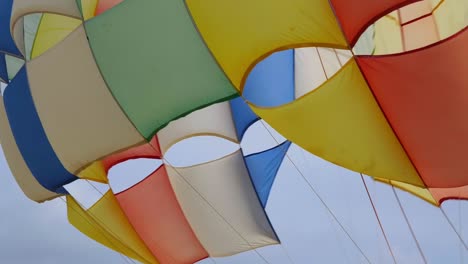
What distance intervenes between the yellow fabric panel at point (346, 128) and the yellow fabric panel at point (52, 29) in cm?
407

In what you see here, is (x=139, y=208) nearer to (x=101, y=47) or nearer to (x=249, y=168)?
(x=249, y=168)

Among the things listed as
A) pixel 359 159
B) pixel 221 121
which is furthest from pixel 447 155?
pixel 221 121

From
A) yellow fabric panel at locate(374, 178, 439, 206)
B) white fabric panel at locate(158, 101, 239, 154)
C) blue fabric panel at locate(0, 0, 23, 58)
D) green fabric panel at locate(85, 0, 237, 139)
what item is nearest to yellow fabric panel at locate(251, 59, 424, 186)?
green fabric panel at locate(85, 0, 237, 139)

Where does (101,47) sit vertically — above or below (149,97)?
above

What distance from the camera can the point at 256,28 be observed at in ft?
19.4

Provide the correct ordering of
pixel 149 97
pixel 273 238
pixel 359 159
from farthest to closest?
1. pixel 273 238
2. pixel 149 97
3. pixel 359 159

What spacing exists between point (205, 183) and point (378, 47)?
3241 mm

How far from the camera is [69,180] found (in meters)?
8.29

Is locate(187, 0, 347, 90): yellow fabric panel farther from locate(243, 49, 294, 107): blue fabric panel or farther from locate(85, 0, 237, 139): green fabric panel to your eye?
locate(243, 49, 294, 107): blue fabric panel

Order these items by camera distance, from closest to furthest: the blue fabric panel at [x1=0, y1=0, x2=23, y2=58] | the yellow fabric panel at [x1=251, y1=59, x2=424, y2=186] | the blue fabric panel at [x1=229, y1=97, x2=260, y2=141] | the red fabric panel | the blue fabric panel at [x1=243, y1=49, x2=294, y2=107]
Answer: the red fabric panel, the yellow fabric panel at [x1=251, y1=59, x2=424, y2=186], the blue fabric panel at [x1=0, y1=0, x2=23, y2=58], the blue fabric panel at [x1=243, y1=49, x2=294, y2=107], the blue fabric panel at [x1=229, y1=97, x2=260, y2=141]

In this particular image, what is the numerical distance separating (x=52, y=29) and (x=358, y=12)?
5.15 meters

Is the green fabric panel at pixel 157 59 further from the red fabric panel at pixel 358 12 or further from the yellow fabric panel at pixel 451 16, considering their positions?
the yellow fabric panel at pixel 451 16

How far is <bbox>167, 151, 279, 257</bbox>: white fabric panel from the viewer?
9.65m

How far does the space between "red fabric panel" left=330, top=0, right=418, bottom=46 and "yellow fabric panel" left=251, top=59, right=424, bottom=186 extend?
437mm
